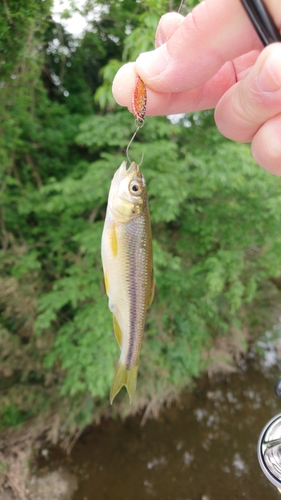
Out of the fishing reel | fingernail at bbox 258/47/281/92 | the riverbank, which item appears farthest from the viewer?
the riverbank

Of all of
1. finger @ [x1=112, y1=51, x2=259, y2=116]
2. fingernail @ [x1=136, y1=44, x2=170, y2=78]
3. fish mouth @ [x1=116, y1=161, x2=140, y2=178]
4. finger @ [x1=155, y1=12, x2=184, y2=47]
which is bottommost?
fish mouth @ [x1=116, y1=161, x2=140, y2=178]

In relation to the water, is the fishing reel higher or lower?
higher

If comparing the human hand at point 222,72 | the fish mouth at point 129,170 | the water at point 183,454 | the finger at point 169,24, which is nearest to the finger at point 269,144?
the human hand at point 222,72

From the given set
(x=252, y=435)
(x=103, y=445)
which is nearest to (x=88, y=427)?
(x=103, y=445)

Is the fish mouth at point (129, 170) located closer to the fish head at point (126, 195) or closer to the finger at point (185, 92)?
the fish head at point (126, 195)

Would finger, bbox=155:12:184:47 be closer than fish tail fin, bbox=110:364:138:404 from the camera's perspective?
Yes

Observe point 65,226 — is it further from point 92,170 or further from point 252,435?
point 252,435

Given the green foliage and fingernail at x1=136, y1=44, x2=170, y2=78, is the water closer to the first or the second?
the green foliage

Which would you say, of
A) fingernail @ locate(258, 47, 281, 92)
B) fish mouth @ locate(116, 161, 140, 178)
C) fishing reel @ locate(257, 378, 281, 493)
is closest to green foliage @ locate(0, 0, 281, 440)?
fish mouth @ locate(116, 161, 140, 178)
